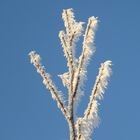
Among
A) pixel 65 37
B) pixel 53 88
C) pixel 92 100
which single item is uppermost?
pixel 65 37

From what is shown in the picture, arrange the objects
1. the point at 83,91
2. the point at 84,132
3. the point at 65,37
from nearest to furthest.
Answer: the point at 84,132
the point at 83,91
the point at 65,37

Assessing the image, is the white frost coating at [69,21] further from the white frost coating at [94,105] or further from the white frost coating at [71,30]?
the white frost coating at [94,105]

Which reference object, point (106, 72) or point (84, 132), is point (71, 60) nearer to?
point (106, 72)

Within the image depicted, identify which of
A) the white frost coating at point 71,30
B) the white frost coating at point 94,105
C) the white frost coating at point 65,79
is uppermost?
the white frost coating at point 71,30

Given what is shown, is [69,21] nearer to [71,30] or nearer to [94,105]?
[71,30]

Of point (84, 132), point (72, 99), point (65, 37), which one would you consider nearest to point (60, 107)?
point (72, 99)

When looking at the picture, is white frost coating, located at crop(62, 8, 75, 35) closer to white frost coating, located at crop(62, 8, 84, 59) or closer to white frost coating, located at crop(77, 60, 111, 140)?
white frost coating, located at crop(62, 8, 84, 59)

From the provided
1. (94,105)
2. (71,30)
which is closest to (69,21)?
(71,30)
